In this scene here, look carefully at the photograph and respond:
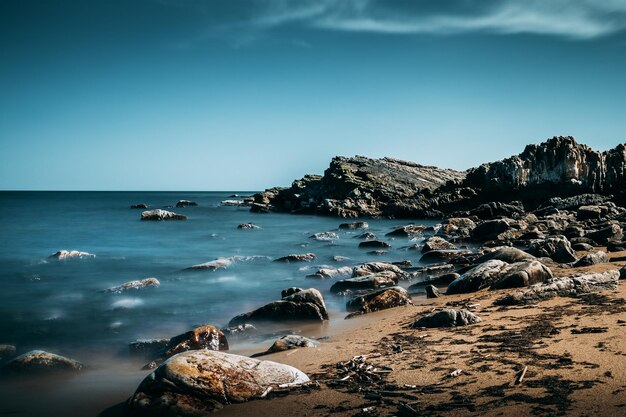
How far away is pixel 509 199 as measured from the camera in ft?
155

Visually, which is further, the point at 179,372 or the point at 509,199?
the point at 509,199

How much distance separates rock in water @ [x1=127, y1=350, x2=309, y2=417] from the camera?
206 inches

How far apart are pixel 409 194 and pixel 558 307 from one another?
49002 mm

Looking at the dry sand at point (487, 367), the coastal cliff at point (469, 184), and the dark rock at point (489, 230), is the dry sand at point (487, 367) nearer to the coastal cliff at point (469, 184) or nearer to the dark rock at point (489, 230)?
the dark rock at point (489, 230)

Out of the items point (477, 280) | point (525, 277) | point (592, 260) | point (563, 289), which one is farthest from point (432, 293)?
point (592, 260)

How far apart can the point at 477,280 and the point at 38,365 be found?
9610 millimetres

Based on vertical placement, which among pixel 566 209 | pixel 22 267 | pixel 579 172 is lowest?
pixel 22 267

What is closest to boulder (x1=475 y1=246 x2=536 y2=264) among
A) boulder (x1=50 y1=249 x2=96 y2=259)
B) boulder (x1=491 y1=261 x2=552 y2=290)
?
boulder (x1=491 y1=261 x2=552 y2=290)

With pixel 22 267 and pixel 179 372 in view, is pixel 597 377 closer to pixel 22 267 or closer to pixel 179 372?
pixel 179 372

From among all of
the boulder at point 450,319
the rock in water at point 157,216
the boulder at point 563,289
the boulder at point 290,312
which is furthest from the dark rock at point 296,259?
the rock in water at point 157,216

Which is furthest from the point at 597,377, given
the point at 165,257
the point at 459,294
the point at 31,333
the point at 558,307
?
the point at 165,257

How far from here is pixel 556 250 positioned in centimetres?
1463

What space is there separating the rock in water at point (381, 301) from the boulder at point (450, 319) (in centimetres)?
241

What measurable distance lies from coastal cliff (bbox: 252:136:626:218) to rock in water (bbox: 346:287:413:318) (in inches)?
1497
